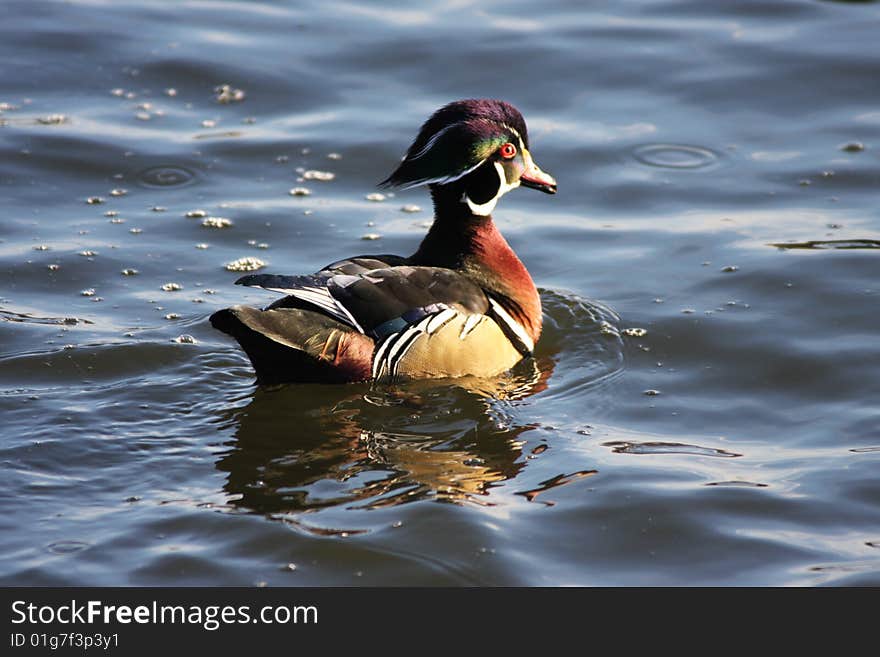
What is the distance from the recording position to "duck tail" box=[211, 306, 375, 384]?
6.89 meters

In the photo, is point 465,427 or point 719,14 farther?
point 719,14

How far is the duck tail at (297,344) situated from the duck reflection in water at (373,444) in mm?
163

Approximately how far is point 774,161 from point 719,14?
3.36 meters

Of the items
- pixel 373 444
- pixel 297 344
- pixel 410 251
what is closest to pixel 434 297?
pixel 297 344

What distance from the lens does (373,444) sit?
22.5ft

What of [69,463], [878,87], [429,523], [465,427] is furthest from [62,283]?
[878,87]

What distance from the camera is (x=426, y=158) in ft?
25.8

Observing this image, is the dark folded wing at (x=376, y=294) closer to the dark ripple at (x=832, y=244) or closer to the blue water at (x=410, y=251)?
the blue water at (x=410, y=251)

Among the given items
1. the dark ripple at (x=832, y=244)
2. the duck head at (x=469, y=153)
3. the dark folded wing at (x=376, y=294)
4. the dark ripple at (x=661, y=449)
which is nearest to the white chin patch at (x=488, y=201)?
the duck head at (x=469, y=153)

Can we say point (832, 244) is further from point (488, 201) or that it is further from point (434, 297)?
point (434, 297)

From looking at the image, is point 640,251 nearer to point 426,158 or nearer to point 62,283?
point 426,158

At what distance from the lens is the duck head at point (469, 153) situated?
25.8ft

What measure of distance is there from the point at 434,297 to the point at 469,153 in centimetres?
99

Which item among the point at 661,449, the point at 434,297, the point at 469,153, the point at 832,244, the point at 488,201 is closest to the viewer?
the point at 661,449
